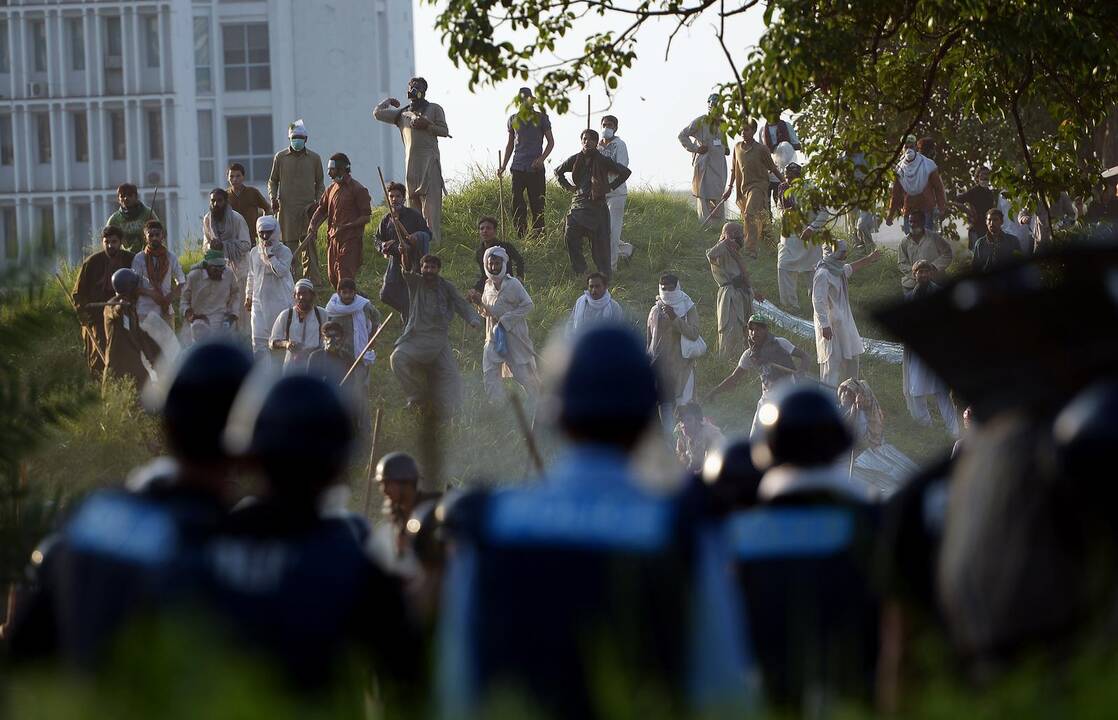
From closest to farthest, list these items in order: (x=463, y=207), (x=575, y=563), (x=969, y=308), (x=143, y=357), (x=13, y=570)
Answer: (x=575, y=563), (x=969, y=308), (x=13, y=570), (x=143, y=357), (x=463, y=207)

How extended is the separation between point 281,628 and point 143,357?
45.1ft

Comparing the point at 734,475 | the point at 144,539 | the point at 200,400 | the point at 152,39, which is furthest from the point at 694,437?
the point at 152,39

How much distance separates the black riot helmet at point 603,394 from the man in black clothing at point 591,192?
16.2 m

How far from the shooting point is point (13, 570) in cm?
555

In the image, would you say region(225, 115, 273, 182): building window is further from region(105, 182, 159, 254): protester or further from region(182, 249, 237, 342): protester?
region(182, 249, 237, 342): protester

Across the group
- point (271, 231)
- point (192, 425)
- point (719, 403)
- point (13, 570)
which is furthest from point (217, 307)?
point (192, 425)

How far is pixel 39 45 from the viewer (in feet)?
191

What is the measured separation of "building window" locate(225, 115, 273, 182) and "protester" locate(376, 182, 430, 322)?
41824mm

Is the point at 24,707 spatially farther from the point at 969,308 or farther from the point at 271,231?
the point at 271,231

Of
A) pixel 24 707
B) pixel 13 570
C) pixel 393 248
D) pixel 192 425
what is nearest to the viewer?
pixel 24 707

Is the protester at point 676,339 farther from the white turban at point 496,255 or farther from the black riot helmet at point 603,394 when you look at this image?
the black riot helmet at point 603,394

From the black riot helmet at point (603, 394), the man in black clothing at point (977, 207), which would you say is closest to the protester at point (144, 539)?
the black riot helmet at point (603, 394)

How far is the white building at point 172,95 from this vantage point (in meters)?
56.9

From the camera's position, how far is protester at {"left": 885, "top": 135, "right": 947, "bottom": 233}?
18641mm
